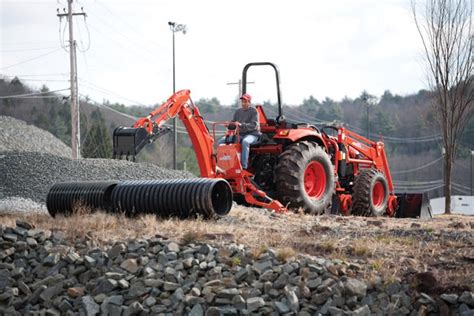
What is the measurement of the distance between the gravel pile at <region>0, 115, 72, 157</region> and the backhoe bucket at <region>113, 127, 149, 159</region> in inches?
1124

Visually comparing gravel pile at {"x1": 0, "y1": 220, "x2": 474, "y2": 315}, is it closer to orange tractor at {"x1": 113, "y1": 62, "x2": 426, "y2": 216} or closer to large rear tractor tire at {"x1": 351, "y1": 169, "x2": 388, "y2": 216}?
orange tractor at {"x1": 113, "y1": 62, "x2": 426, "y2": 216}

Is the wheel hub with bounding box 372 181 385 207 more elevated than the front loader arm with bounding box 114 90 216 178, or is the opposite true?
the front loader arm with bounding box 114 90 216 178

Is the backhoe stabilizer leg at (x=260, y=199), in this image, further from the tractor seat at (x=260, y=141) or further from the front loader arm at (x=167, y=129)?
the tractor seat at (x=260, y=141)

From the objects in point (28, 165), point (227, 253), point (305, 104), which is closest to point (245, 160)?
point (227, 253)

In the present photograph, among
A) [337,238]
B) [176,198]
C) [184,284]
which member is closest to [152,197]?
[176,198]

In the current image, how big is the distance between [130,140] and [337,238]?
16.3 feet

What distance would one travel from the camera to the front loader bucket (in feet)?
59.4

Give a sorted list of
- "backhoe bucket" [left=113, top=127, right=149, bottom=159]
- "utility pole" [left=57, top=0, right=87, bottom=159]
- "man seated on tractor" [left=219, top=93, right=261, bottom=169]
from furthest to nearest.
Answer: "utility pole" [left=57, top=0, right=87, bottom=159], "man seated on tractor" [left=219, top=93, right=261, bottom=169], "backhoe bucket" [left=113, top=127, right=149, bottom=159]

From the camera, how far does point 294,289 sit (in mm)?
7730

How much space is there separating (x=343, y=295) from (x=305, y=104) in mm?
118683

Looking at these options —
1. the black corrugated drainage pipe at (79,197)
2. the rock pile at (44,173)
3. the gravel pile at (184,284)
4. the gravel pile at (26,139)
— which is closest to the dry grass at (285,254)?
the gravel pile at (184,284)

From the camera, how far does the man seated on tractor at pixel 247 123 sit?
44.4ft

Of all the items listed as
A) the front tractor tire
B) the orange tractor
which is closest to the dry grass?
the orange tractor

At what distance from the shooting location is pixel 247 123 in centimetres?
1381
